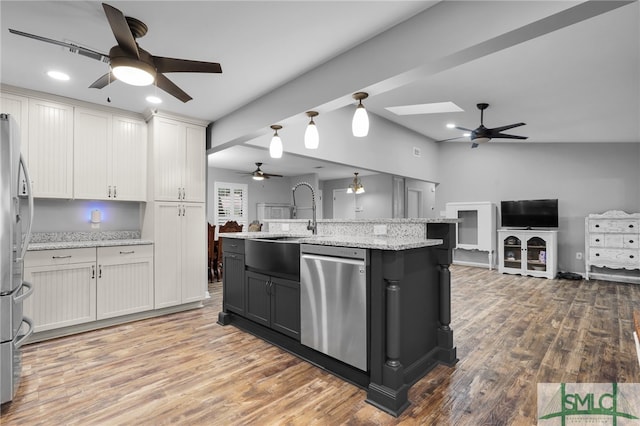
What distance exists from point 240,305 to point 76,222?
2.23 meters

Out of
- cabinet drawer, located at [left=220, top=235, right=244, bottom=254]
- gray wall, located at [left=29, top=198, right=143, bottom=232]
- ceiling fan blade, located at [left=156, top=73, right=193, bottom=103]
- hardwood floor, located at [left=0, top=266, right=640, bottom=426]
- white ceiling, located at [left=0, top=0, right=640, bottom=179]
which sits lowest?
hardwood floor, located at [left=0, top=266, right=640, bottom=426]

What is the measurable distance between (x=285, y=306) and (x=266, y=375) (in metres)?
0.56

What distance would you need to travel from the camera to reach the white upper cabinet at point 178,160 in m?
3.72

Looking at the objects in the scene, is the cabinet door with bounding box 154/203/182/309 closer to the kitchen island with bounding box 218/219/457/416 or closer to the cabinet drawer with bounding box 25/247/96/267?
the cabinet drawer with bounding box 25/247/96/267

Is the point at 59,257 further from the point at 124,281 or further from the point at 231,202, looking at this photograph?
the point at 231,202

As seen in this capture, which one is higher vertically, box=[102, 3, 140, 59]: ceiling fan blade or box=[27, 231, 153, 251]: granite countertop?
box=[102, 3, 140, 59]: ceiling fan blade

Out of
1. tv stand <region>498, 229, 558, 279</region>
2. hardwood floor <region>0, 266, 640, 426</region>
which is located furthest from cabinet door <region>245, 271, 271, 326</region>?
tv stand <region>498, 229, 558, 279</region>

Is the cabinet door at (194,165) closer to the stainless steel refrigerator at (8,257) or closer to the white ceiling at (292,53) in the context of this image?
the white ceiling at (292,53)

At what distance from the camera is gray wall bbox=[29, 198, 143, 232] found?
3.40m

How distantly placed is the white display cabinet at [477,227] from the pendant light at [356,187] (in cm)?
249

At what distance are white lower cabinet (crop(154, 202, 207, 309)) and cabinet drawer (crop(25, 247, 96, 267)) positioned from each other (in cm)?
65

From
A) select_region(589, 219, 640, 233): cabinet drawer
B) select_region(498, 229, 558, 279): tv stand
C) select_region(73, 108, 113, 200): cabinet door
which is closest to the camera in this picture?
select_region(73, 108, 113, 200): cabinet door

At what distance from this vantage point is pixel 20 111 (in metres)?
3.03

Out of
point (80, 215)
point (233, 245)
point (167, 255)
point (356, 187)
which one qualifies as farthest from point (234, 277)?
point (356, 187)
